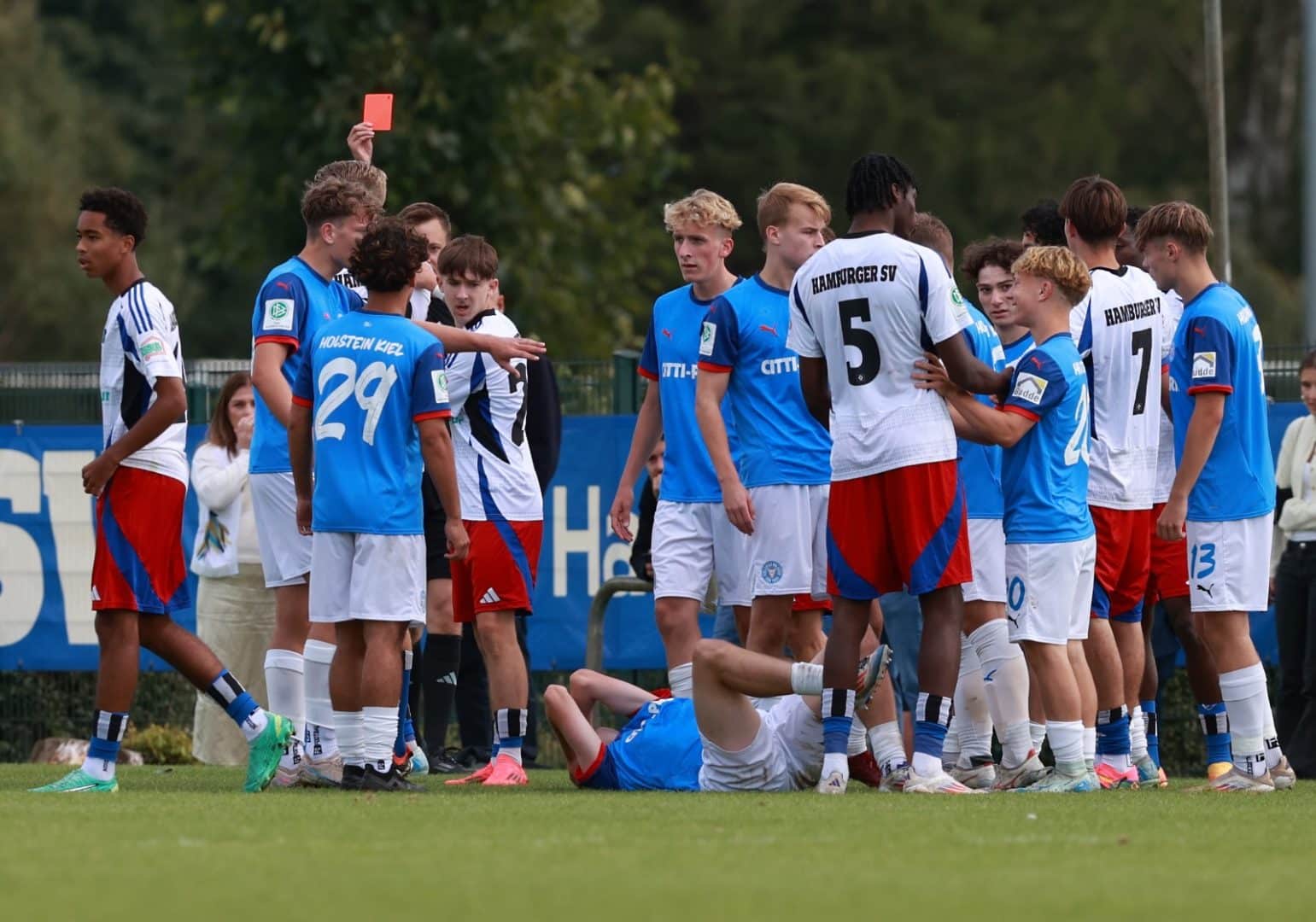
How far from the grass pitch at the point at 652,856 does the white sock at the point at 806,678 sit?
16.5 inches

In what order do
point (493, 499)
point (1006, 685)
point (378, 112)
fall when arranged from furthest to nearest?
point (378, 112) < point (493, 499) < point (1006, 685)

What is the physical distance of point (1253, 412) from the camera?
9297mm

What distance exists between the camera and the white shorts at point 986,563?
9672 millimetres

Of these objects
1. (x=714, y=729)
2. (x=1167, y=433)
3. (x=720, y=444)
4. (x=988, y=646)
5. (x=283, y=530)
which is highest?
(x=1167, y=433)

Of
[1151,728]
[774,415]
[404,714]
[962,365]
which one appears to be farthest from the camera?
[1151,728]

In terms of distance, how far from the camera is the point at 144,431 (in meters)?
Answer: 9.05

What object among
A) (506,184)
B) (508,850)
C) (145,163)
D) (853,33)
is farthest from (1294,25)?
(508,850)

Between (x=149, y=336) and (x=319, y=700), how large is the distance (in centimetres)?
161

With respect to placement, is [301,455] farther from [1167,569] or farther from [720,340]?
[1167,569]

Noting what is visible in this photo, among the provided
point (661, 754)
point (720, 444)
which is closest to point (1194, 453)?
point (720, 444)

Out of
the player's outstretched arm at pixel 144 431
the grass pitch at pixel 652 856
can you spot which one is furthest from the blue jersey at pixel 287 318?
the grass pitch at pixel 652 856

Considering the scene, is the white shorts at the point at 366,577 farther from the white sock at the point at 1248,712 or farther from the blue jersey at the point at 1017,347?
the white sock at the point at 1248,712

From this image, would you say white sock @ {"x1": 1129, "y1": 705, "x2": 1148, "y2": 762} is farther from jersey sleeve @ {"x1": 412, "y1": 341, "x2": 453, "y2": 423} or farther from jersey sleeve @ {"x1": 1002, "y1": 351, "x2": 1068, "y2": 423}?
jersey sleeve @ {"x1": 412, "y1": 341, "x2": 453, "y2": 423}

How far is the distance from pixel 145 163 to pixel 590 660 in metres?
32.7
